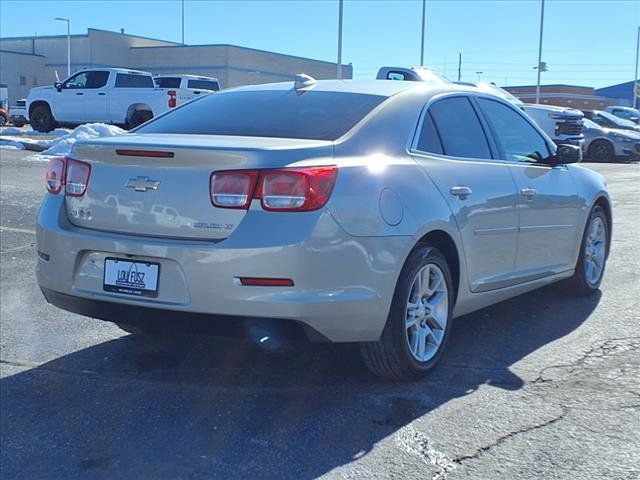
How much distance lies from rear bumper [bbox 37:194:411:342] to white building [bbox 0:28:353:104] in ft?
175

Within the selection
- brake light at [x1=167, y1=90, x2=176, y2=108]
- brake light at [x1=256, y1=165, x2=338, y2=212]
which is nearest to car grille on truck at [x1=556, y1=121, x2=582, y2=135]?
brake light at [x1=167, y1=90, x2=176, y2=108]

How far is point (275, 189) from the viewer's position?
12.1 ft

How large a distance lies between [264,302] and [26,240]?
528 cm

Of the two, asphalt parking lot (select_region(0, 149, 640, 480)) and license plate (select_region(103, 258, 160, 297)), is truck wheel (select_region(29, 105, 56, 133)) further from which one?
license plate (select_region(103, 258, 160, 297))

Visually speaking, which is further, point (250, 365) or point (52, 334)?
point (52, 334)

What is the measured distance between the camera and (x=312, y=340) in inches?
152

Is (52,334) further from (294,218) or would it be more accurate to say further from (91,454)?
(294,218)

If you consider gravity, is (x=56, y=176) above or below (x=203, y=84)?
below

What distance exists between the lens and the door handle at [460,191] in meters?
4.55

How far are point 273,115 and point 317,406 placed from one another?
166 cm

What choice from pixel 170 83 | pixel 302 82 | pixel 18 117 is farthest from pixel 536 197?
pixel 18 117

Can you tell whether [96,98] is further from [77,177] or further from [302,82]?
[77,177]

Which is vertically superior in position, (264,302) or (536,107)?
(536,107)

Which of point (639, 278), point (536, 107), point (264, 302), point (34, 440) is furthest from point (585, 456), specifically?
point (536, 107)
